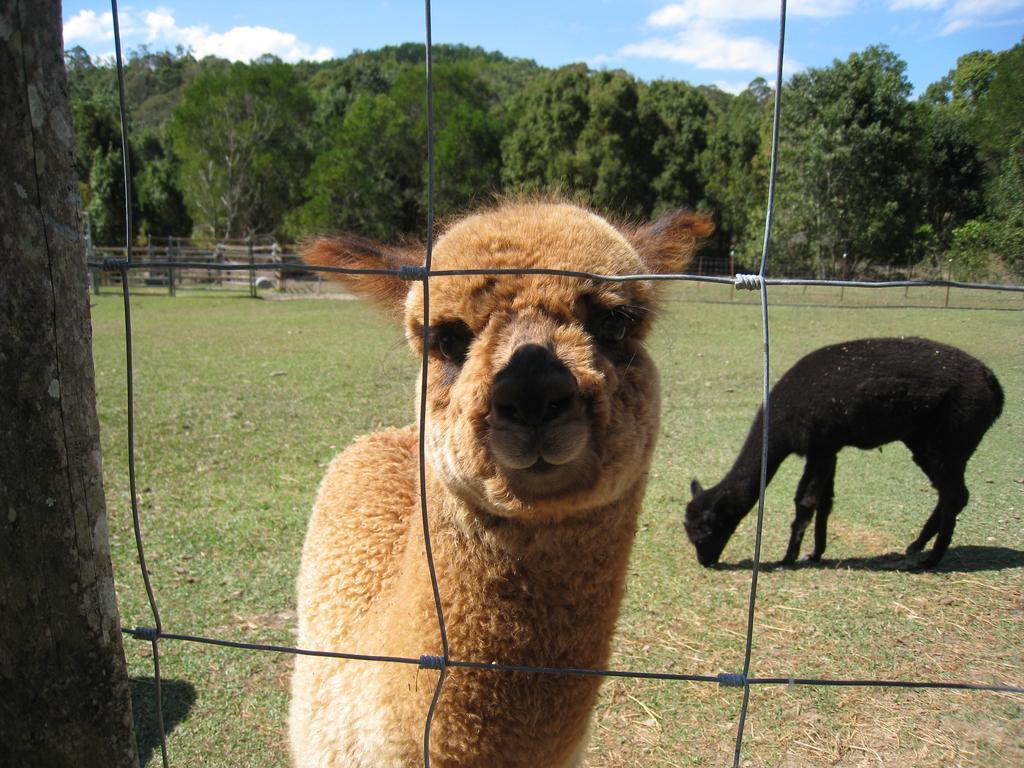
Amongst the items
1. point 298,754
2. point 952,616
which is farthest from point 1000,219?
point 298,754

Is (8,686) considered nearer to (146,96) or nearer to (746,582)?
(746,582)

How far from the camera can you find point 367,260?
7.59 feet

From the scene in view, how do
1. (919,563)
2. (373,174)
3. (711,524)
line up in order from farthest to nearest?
(373,174) → (711,524) → (919,563)

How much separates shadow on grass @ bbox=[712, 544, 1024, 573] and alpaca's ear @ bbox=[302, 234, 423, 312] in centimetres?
319

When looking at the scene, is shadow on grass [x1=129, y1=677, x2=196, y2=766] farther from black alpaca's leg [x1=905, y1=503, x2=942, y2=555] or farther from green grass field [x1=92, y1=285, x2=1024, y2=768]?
black alpaca's leg [x1=905, y1=503, x2=942, y2=555]

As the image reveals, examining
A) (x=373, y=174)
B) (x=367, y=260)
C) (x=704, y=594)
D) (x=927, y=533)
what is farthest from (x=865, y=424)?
(x=373, y=174)

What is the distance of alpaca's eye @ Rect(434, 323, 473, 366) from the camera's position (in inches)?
73.2

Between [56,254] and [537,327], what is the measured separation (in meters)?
0.95

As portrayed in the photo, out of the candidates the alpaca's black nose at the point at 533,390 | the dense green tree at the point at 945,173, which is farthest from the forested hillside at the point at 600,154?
the alpaca's black nose at the point at 533,390

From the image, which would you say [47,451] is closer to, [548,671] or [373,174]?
[548,671]

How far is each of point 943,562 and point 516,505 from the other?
4.28 meters

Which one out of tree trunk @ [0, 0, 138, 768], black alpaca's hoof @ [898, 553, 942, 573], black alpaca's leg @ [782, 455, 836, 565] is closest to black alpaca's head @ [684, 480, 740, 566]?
black alpaca's leg @ [782, 455, 836, 565]

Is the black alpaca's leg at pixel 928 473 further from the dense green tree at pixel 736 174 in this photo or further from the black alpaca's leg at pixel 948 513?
the dense green tree at pixel 736 174

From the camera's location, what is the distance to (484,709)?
5.60 ft
